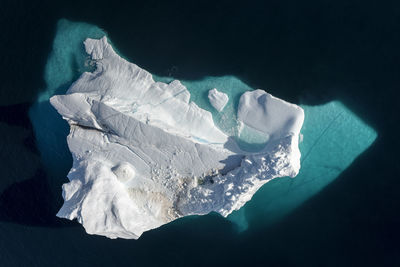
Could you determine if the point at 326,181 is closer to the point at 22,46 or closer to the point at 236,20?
the point at 236,20

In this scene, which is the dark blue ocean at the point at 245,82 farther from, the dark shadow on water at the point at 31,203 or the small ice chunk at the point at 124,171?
the small ice chunk at the point at 124,171

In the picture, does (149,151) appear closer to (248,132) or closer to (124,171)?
(124,171)

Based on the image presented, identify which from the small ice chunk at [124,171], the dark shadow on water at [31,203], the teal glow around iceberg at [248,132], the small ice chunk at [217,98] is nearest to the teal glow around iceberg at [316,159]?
the teal glow around iceberg at [248,132]

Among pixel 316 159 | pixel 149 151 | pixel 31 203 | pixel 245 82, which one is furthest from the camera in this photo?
pixel 31 203

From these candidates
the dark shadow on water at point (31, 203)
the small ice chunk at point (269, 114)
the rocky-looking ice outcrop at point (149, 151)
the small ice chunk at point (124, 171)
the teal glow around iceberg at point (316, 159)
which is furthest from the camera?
the dark shadow on water at point (31, 203)

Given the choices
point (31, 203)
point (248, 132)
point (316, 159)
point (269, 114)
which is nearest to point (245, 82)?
point (269, 114)
